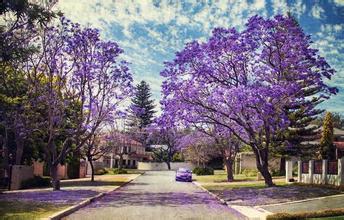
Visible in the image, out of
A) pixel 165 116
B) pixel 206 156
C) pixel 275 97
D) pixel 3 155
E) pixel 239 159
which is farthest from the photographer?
pixel 206 156

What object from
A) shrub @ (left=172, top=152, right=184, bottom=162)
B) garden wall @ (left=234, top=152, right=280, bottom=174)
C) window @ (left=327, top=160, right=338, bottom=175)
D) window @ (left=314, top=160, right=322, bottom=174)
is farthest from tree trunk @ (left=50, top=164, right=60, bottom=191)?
shrub @ (left=172, top=152, right=184, bottom=162)

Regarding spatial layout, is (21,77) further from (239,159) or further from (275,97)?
(239,159)

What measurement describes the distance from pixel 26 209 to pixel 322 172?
1755 cm

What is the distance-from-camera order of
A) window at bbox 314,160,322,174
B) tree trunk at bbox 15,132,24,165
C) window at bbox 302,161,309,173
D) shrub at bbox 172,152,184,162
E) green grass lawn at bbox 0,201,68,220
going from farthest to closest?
shrub at bbox 172,152,184,162
tree trunk at bbox 15,132,24,165
window at bbox 302,161,309,173
window at bbox 314,160,322,174
green grass lawn at bbox 0,201,68,220

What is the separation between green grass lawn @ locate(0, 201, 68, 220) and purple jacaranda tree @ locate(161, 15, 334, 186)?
1161 centimetres

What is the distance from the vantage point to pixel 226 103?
26.3 m

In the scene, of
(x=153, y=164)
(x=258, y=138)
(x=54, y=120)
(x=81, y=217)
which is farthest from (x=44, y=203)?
(x=153, y=164)

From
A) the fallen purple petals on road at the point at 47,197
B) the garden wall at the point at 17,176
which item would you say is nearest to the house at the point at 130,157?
the garden wall at the point at 17,176

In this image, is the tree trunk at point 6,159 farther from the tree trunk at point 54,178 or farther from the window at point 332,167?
the window at point 332,167

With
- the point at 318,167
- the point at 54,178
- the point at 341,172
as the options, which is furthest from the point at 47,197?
the point at 318,167

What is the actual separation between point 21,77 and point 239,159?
4333 cm

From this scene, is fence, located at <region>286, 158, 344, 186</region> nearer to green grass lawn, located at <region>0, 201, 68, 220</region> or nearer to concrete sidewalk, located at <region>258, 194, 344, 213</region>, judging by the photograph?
concrete sidewalk, located at <region>258, 194, 344, 213</region>

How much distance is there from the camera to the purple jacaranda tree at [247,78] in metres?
25.5

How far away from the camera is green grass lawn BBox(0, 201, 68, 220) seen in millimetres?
14359
